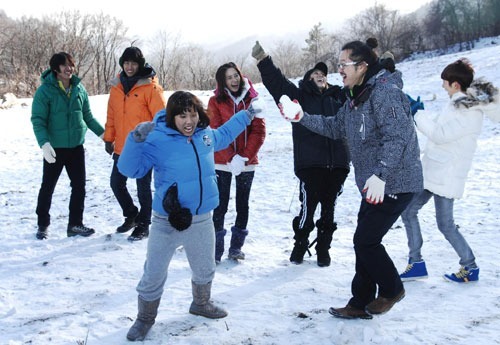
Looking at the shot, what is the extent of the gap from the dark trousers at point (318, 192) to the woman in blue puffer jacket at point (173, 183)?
146 cm

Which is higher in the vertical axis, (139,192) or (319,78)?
(319,78)

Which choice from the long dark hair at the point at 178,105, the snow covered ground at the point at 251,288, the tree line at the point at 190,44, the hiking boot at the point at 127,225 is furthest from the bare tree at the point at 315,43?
the long dark hair at the point at 178,105

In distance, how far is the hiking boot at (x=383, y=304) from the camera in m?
3.29

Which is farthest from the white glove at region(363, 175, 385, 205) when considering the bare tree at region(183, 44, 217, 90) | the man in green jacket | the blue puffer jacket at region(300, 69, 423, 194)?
the bare tree at region(183, 44, 217, 90)

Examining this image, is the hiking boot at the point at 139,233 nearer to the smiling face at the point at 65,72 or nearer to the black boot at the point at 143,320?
the smiling face at the point at 65,72

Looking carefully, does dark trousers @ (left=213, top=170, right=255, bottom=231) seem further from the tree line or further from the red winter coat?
the tree line

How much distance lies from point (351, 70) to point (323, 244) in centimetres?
204

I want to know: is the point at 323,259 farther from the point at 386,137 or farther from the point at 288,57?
the point at 288,57

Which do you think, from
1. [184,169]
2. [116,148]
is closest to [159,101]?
[116,148]

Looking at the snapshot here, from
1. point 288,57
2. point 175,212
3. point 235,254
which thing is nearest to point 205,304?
point 175,212

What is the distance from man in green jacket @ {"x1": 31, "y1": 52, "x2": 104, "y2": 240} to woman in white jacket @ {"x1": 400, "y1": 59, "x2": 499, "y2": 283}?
3736 mm

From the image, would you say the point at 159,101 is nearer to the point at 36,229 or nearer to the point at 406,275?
the point at 36,229

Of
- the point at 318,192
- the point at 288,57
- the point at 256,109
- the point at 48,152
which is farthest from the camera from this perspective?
the point at 288,57

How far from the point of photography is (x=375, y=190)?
2965 mm
